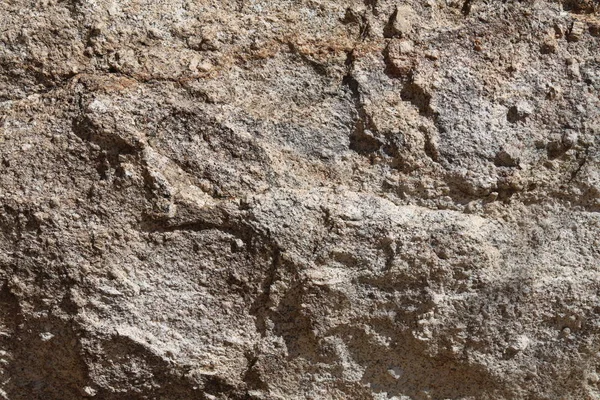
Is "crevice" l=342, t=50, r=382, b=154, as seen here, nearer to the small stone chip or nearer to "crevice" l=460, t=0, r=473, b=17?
"crevice" l=460, t=0, r=473, b=17

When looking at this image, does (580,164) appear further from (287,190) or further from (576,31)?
(287,190)

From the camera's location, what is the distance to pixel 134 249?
1.00 meters

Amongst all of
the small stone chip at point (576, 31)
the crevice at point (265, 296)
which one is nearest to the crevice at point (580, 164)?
the small stone chip at point (576, 31)

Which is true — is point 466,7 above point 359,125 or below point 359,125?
above

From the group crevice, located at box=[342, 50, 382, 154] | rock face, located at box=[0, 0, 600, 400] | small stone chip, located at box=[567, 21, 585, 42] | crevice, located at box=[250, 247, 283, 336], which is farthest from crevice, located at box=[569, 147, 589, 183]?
crevice, located at box=[250, 247, 283, 336]

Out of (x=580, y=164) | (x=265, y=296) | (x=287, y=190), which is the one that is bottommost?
(x=265, y=296)

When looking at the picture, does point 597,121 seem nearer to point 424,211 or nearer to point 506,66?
point 506,66

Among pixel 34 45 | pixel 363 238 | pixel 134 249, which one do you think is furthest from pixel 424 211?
pixel 34 45

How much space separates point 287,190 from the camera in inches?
39.4

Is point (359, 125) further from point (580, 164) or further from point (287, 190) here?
point (580, 164)

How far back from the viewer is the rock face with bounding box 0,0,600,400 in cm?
100

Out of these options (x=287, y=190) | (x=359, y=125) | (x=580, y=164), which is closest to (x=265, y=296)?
(x=287, y=190)

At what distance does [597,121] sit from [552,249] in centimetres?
17

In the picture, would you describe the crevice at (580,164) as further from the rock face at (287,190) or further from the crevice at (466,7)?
the crevice at (466,7)
